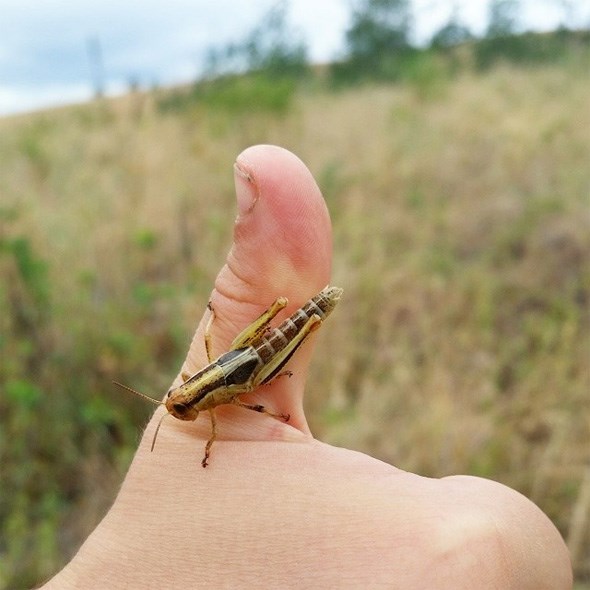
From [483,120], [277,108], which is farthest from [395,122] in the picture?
[277,108]

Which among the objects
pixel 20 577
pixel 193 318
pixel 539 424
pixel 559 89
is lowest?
pixel 20 577

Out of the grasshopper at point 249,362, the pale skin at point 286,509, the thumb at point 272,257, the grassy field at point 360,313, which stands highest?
the thumb at point 272,257

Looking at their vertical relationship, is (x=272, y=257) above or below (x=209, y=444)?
above

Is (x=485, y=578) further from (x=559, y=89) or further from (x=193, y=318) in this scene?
(x=559, y=89)

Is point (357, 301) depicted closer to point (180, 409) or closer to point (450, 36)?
point (180, 409)

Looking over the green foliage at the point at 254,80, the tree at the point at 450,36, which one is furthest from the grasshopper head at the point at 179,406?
the tree at the point at 450,36

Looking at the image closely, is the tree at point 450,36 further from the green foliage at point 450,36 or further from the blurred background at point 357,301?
the blurred background at point 357,301

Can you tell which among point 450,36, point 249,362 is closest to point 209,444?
point 249,362
